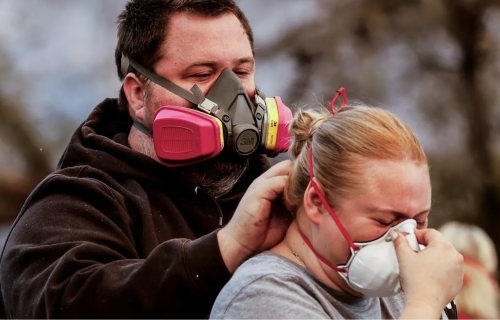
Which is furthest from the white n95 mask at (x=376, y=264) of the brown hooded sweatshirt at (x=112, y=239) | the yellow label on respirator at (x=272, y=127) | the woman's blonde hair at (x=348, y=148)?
the yellow label on respirator at (x=272, y=127)

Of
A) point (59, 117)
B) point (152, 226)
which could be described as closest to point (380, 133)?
point (152, 226)

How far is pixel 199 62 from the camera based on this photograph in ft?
9.49

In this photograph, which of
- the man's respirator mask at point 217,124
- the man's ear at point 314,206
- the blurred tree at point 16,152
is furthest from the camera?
the blurred tree at point 16,152

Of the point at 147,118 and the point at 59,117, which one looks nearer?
the point at 147,118

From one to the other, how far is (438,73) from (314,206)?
6025 millimetres

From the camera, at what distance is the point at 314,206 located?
6.72 ft

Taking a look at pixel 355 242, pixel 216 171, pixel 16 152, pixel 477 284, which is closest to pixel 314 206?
pixel 355 242

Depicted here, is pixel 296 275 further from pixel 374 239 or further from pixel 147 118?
pixel 147 118

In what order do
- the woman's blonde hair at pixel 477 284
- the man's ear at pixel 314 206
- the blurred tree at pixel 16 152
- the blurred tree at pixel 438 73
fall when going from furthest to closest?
the blurred tree at pixel 438 73
the blurred tree at pixel 16 152
the woman's blonde hair at pixel 477 284
the man's ear at pixel 314 206

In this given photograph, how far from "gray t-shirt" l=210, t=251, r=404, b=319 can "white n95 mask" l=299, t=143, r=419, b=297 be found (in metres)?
0.10

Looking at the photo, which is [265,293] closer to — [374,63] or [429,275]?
[429,275]

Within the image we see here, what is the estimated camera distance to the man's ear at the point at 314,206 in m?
2.04

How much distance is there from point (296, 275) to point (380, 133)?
49 centimetres

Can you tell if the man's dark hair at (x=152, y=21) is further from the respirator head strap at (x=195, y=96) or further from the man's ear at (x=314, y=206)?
the man's ear at (x=314, y=206)
